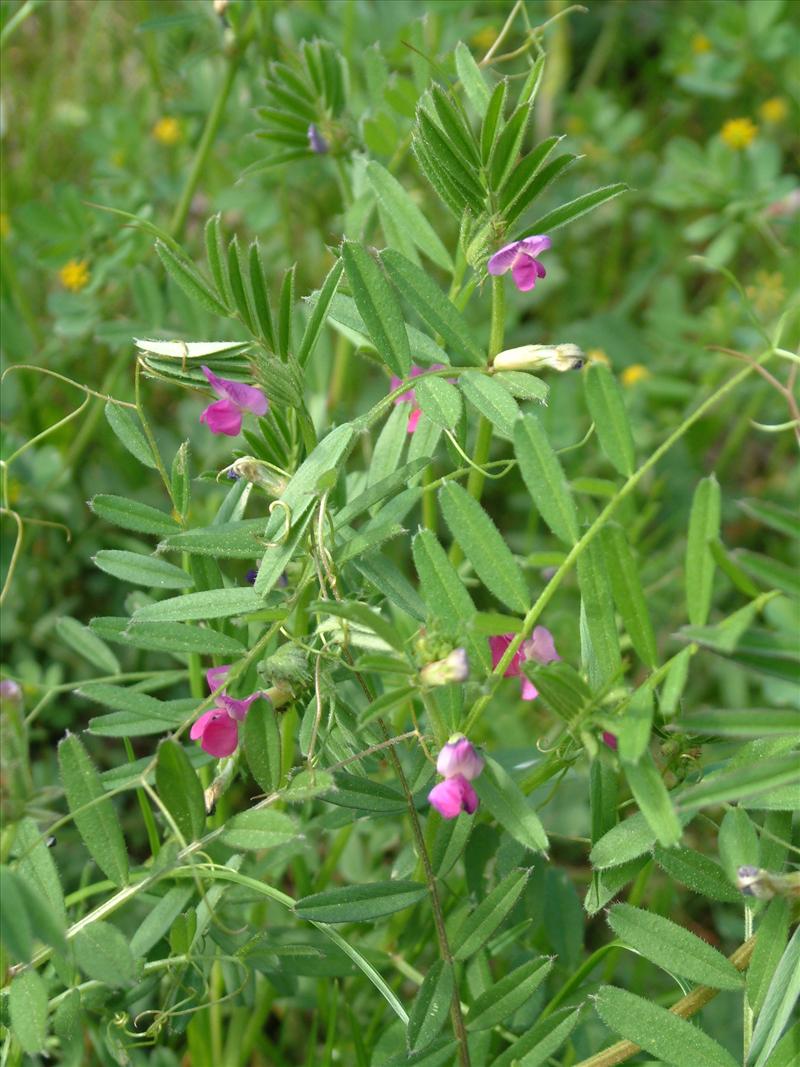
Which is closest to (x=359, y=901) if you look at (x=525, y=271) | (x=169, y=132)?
(x=525, y=271)

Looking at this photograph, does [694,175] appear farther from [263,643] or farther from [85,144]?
[263,643]

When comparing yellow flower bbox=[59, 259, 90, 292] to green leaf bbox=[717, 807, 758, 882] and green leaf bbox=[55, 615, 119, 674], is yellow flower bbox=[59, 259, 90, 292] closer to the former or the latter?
green leaf bbox=[55, 615, 119, 674]

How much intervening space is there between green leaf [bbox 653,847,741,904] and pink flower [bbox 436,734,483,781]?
18 cm

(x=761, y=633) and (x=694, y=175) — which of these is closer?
(x=761, y=633)

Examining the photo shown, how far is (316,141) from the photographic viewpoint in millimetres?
1456

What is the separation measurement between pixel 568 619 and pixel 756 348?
90cm

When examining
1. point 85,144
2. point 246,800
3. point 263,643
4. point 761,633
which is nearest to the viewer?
point 761,633

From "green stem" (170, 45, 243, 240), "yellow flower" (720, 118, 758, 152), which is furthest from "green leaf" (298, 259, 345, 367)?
"yellow flower" (720, 118, 758, 152)

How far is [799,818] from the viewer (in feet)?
3.36

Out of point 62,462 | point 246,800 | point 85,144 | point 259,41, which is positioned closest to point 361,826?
point 246,800

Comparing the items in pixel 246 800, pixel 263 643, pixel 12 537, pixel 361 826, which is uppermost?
pixel 263 643

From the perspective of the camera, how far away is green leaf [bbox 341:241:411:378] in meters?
0.97

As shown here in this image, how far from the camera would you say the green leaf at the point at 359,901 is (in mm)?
950

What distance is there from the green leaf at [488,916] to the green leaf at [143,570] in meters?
0.38
